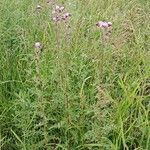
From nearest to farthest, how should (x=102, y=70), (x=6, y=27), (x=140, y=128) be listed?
(x=140, y=128) < (x=102, y=70) < (x=6, y=27)

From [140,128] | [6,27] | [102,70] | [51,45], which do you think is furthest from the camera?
[6,27]

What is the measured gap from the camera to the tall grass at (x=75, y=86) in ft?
7.22

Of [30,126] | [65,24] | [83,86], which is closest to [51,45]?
[65,24]

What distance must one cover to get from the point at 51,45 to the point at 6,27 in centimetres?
41

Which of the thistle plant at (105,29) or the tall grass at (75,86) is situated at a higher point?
the thistle plant at (105,29)

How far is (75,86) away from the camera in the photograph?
94.7 inches

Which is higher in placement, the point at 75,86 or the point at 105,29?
the point at 105,29

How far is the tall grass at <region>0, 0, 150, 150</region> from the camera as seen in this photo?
7.22 feet

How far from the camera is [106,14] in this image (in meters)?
3.10

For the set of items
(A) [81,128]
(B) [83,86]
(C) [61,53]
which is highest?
(C) [61,53]

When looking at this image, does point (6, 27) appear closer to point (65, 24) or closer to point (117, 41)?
point (65, 24)

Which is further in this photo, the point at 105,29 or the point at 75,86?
the point at 75,86

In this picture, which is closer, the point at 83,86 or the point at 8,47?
the point at 83,86

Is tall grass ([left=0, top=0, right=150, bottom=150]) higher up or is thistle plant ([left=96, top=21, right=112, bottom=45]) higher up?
thistle plant ([left=96, top=21, right=112, bottom=45])
